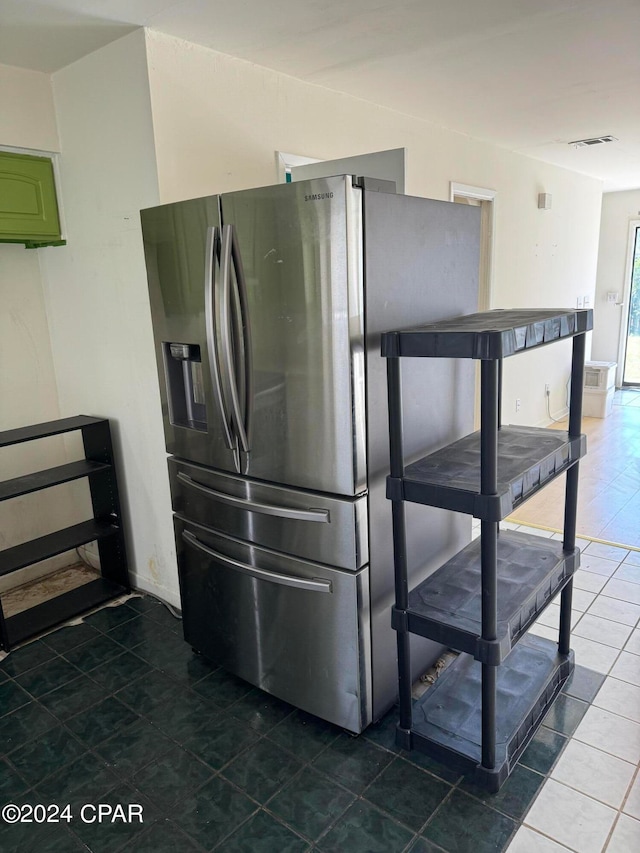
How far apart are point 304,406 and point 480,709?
1206 mm

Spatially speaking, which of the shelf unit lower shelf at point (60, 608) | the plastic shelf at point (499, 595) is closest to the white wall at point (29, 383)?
the shelf unit lower shelf at point (60, 608)

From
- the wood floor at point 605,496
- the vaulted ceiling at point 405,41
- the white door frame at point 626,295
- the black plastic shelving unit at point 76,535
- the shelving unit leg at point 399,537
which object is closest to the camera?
the shelving unit leg at point 399,537

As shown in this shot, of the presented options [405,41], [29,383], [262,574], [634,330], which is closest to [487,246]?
[405,41]

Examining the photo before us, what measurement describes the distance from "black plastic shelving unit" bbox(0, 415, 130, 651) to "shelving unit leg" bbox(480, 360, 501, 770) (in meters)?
1.93

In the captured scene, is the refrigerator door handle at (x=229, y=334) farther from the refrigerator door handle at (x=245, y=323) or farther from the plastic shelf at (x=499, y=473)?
the plastic shelf at (x=499, y=473)

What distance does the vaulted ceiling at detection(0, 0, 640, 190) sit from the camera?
6.74ft

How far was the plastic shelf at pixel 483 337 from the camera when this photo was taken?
4.92ft

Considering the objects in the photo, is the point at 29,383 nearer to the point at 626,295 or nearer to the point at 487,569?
the point at 487,569

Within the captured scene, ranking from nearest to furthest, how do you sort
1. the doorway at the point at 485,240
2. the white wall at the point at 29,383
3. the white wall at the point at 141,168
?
the white wall at the point at 141,168
the white wall at the point at 29,383
the doorway at the point at 485,240

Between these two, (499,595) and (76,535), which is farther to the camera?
(76,535)

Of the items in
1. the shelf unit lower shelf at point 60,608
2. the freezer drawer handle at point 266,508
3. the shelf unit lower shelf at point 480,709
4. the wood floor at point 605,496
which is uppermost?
the freezer drawer handle at point 266,508

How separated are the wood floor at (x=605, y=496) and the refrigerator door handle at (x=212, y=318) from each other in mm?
2408

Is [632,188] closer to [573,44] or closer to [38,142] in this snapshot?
[573,44]

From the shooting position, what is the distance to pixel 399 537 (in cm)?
181
